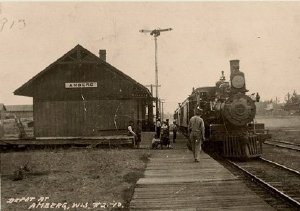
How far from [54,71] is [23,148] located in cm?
A: 470

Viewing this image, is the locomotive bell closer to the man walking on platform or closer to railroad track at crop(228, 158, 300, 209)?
railroad track at crop(228, 158, 300, 209)

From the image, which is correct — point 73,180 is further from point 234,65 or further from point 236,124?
point 234,65

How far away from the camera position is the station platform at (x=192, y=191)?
692 centimetres

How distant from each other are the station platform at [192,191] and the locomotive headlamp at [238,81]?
463 centimetres

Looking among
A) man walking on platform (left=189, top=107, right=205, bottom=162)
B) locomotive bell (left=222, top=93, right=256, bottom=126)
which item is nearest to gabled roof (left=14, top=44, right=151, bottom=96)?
locomotive bell (left=222, top=93, right=256, bottom=126)

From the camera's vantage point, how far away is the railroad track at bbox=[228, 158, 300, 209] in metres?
8.66

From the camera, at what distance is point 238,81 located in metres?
15.2

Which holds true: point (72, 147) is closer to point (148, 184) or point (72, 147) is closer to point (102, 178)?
point (102, 178)

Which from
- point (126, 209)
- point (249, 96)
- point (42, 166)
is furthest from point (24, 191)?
point (249, 96)

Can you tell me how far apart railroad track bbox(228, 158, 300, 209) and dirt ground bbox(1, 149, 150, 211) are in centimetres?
297

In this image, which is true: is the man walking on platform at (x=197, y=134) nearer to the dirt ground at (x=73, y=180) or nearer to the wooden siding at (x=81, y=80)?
the dirt ground at (x=73, y=180)

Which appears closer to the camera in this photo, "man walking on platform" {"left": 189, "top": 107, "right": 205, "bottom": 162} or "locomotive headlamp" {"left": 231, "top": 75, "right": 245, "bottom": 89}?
"man walking on platform" {"left": 189, "top": 107, "right": 205, "bottom": 162}

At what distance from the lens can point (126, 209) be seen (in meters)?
7.22

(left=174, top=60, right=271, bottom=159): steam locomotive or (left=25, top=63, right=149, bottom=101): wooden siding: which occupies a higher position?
(left=25, top=63, right=149, bottom=101): wooden siding
